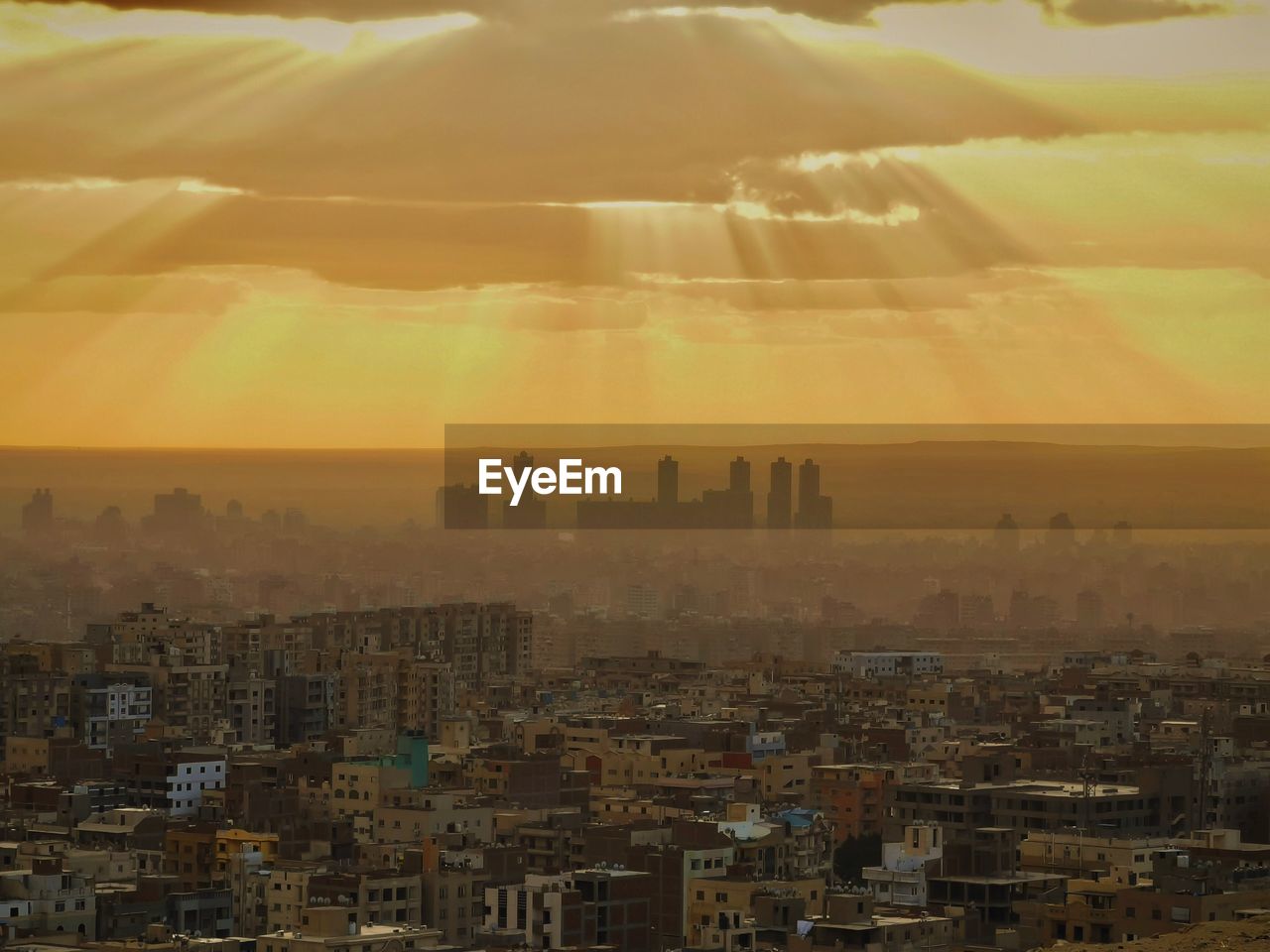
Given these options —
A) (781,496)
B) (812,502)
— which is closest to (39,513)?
(781,496)

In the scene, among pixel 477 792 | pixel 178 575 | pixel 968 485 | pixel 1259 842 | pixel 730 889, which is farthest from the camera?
pixel 178 575

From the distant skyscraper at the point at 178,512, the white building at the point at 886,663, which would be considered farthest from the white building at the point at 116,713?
the white building at the point at 886,663

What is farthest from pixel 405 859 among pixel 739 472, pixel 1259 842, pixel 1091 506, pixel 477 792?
pixel 1091 506

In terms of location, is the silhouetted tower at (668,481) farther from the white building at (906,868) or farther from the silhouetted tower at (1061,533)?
the white building at (906,868)

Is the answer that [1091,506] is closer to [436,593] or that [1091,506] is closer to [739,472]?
[739,472]

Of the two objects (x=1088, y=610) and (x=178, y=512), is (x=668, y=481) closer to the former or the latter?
(x=178, y=512)
